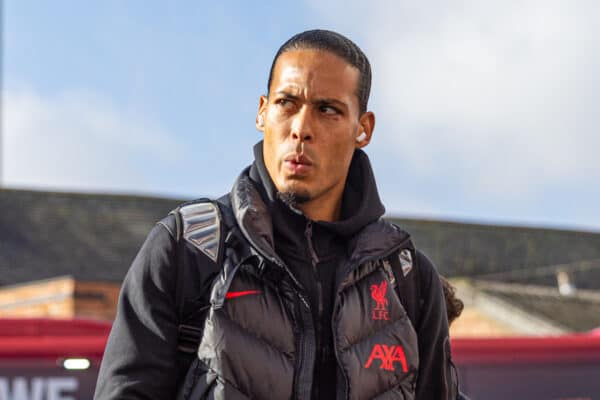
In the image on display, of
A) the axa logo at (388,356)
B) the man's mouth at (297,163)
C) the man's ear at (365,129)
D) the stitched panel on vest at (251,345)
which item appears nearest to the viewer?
the stitched panel on vest at (251,345)

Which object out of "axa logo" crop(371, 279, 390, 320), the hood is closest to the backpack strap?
the hood

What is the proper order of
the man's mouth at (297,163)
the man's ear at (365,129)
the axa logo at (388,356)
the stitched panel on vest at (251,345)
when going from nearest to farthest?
the stitched panel on vest at (251,345) < the axa logo at (388,356) < the man's mouth at (297,163) < the man's ear at (365,129)

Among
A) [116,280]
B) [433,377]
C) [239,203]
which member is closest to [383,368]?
[433,377]

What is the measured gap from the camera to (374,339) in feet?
7.31

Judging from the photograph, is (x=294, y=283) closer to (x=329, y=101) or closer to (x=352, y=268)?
(x=352, y=268)

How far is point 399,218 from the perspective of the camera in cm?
2475

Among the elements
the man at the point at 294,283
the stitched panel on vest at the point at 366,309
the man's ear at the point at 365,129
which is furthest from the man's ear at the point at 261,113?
the stitched panel on vest at the point at 366,309

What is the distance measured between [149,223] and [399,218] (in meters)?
5.91

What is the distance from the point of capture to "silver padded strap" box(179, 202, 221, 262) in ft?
7.34

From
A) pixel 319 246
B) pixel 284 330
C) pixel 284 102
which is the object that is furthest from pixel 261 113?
pixel 284 330

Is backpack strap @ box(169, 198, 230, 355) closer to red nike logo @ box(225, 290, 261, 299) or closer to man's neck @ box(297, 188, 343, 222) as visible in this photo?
red nike logo @ box(225, 290, 261, 299)

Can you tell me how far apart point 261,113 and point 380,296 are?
0.53 m

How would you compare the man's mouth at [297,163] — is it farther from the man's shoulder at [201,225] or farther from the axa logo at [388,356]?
the axa logo at [388,356]

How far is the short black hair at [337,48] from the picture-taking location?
2396 millimetres
